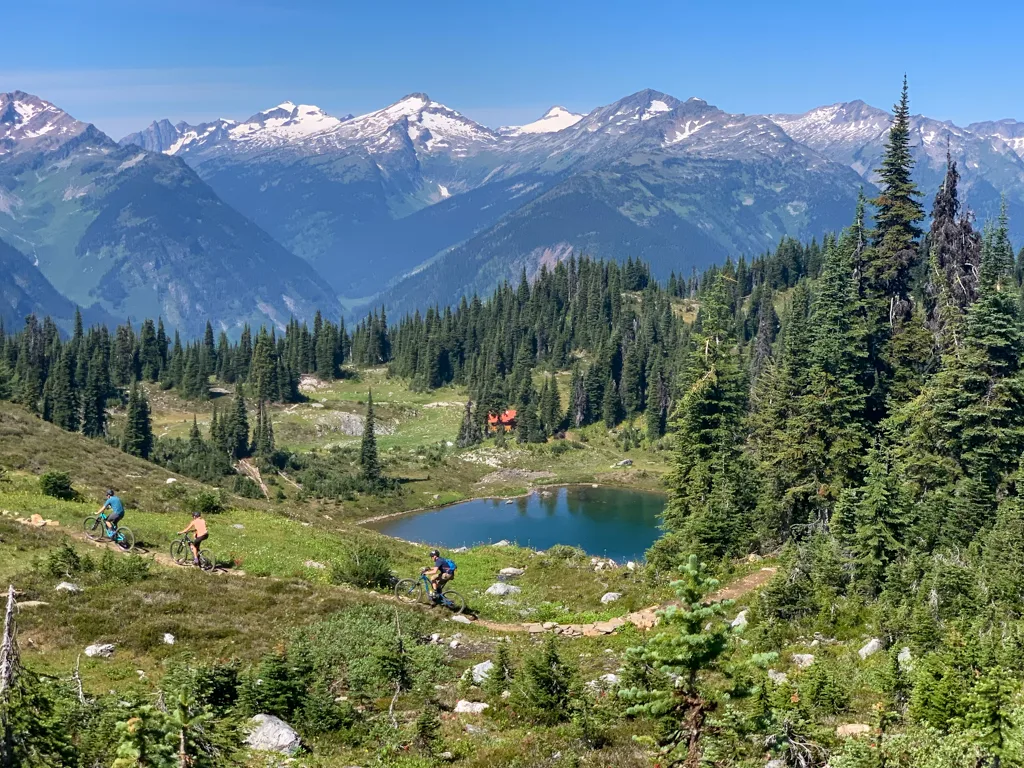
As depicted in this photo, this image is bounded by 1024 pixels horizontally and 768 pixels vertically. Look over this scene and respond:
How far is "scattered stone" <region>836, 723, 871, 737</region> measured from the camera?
17766 mm

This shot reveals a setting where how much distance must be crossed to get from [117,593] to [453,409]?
6403 inches

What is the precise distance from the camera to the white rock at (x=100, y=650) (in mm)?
22078

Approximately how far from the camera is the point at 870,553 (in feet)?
104

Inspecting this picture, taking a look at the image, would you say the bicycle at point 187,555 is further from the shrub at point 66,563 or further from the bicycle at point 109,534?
the shrub at point 66,563

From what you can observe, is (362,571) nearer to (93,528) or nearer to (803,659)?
(93,528)

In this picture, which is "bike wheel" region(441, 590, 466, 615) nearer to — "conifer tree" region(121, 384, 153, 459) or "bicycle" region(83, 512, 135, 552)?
"bicycle" region(83, 512, 135, 552)

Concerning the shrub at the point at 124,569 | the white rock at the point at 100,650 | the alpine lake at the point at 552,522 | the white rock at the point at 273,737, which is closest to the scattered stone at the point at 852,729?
the white rock at the point at 273,737

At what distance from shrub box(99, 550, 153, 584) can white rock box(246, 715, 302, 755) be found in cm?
1291

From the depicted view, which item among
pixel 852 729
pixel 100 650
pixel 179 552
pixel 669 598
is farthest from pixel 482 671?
pixel 179 552

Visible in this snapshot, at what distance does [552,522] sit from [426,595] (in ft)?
272

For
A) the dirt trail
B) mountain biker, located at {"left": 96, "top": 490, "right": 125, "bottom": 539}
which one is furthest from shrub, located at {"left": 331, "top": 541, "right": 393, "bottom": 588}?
mountain biker, located at {"left": 96, "top": 490, "right": 125, "bottom": 539}

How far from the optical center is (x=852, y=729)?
59.9ft

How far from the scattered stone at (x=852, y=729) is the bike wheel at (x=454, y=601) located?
15.9 meters

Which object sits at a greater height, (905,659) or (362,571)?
(905,659)
